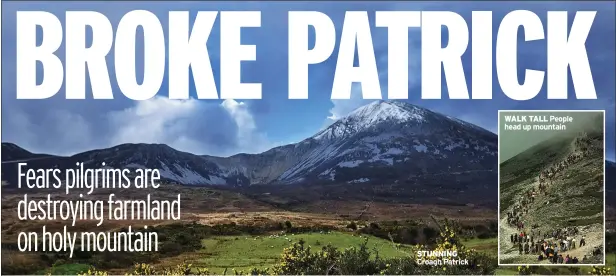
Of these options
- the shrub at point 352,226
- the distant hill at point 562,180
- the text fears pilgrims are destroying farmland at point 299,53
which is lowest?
the shrub at point 352,226

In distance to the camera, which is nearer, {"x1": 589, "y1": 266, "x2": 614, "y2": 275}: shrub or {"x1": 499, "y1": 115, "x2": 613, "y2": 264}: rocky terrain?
{"x1": 499, "y1": 115, "x2": 613, "y2": 264}: rocky terrain

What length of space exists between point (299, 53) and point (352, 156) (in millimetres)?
1428

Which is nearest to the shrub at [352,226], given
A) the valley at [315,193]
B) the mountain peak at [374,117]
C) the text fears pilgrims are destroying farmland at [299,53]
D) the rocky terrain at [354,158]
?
the valley at [315,193]

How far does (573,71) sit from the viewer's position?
7.81 metres

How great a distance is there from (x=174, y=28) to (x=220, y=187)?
203 cm

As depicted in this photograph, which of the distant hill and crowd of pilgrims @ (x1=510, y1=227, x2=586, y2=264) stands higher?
the distant hill

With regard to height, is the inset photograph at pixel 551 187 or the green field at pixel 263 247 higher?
the inset photograph at pixel 551 187

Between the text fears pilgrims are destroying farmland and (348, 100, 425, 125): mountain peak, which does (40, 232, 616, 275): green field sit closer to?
(348, 100, 425, 125): mountain peak

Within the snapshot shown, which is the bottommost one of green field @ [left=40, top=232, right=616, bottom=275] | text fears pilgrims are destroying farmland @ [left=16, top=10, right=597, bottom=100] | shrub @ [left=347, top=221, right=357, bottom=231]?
green field @ [left=40, top=232, right=616, bottom=275]

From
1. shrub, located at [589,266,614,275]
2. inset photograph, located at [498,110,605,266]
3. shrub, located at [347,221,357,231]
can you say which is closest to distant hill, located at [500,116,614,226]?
inset photograph, located at [498,110,605,266]

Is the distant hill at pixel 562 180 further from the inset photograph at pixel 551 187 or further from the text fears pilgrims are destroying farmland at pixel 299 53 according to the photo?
the text fears pilgrims are destroying farmland at pixel 299 53

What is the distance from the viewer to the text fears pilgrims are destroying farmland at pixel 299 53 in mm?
7754

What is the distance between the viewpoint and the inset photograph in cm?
780

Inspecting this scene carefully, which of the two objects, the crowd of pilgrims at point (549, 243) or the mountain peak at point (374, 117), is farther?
the crowd of pilgrims at point (549, 243)
